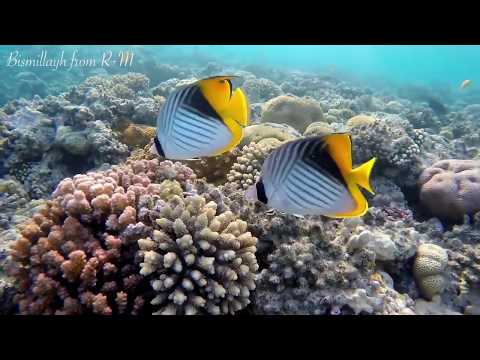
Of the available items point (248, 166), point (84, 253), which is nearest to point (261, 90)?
point (248, 166)

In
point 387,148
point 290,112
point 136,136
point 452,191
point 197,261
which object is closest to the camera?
point 197,261

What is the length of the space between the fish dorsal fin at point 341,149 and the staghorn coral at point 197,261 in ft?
4.74

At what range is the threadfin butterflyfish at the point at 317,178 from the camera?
5.87 feet

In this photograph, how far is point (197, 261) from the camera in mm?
2893

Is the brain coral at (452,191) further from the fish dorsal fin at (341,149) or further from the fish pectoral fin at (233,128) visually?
the fish pectoral fin at (233,128)

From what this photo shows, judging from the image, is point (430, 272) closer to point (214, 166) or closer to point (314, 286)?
point (314, 286)

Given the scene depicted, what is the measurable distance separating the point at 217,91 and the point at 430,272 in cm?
365

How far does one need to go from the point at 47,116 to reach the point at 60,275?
18.2 feet

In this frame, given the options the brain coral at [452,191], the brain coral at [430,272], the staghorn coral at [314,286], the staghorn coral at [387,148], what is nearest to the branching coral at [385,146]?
the staghorn coral at [387,148]

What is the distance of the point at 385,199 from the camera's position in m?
5.54
